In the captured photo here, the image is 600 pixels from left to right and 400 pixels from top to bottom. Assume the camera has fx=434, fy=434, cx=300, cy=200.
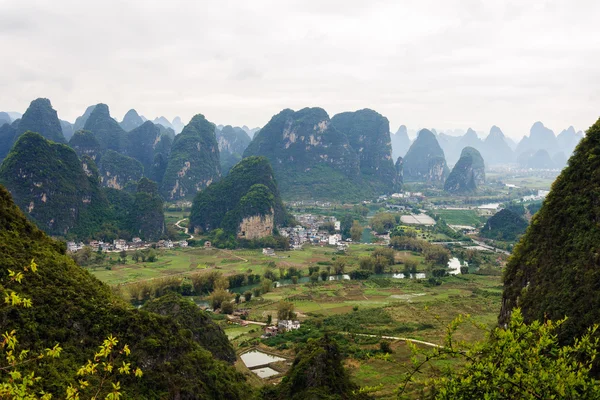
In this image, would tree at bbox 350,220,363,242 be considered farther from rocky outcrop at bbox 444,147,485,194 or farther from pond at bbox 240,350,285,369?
rocky outcrop at bbox 444,147,485,194

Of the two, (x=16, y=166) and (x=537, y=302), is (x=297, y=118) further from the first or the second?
(x=537, y=302)

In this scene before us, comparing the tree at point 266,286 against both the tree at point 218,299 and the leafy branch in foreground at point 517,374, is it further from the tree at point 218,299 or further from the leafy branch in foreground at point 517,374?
the leafy branch in foreground at point 517,374

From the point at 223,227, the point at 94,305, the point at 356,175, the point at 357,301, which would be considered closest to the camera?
the point at 94,305

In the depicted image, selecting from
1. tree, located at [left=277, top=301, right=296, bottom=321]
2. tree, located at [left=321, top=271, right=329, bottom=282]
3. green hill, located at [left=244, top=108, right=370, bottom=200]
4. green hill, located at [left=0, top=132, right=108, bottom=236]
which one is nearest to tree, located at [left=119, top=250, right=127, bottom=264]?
green hill, located at [left=0, top=132, right=108, bottom=236]

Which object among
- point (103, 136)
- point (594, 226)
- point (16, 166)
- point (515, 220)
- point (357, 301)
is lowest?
point (357, 301)

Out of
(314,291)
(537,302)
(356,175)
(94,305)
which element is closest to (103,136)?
(356,175)

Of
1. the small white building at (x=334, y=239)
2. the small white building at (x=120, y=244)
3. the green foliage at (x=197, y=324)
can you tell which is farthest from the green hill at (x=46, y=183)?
the green foliage at (x=197, y=324)

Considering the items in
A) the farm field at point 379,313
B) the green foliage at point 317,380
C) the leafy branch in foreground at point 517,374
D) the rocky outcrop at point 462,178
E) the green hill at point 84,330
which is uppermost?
the rocky outcrop at point 462,178
